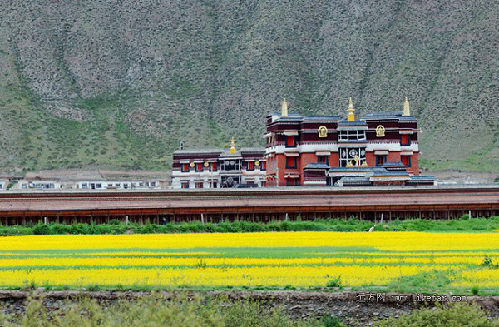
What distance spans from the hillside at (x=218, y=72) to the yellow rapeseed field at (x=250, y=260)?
55.7 m

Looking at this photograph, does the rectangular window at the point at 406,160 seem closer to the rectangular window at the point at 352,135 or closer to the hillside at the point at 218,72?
the rectangular window at the point at 352,135

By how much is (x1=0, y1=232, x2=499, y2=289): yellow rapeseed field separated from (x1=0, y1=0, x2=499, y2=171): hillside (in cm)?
5568

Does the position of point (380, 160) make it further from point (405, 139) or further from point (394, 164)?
point (405, 139)

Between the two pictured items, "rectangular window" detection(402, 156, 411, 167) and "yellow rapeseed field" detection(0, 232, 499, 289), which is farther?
"rectangular window" detection(402, 156, 411, 167)

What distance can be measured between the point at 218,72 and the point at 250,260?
9619cm

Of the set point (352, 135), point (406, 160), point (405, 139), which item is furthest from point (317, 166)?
point (405, 139)

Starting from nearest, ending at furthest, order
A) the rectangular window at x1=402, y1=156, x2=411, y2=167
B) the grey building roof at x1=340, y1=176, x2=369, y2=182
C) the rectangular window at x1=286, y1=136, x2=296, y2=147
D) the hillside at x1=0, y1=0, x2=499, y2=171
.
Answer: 1. the grey building roof at x1=340, y1=176, x2=369, y2=182
2. the rectangular window at x1=286, y1=136, x2=296, y2=147
3. the rectangular window at x1=402, y1=156, x2=411, y2=167
4. the hillside at x1=0, y1=0, x2=499, y2=171

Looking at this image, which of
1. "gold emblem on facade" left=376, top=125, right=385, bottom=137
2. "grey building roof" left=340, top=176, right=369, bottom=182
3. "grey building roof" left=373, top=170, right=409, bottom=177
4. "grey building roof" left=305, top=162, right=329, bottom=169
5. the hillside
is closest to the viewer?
"grey building roof" left=340, top=176, right=369, bottom=182

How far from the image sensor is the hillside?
4006 inches

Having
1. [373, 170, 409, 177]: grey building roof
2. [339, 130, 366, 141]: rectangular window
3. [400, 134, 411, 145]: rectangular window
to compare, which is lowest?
[373, 170, 409, 177]: grey building roof

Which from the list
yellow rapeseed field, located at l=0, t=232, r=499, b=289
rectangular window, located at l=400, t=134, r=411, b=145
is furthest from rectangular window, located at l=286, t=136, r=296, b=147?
yellow rapeseed field, located at l=0, t=232, r=499, b=289

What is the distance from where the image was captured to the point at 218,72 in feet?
410

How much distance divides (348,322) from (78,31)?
10731 cm

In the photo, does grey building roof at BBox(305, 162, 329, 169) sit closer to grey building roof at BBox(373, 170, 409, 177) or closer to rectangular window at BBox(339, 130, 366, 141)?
rectangular window at BBox(339, 130, 366, 141)
